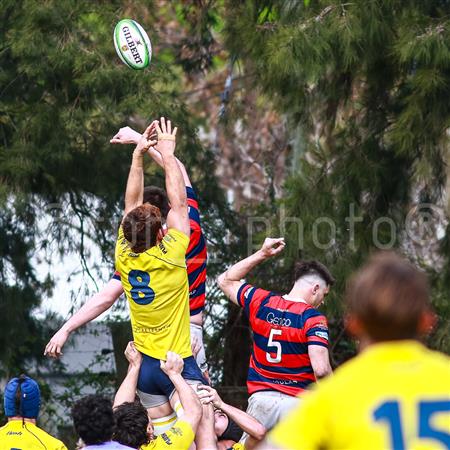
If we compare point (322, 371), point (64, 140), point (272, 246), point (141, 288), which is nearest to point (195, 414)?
point (141, 288)

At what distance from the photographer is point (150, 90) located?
10602mm

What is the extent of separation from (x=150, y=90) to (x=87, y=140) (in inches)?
42.1

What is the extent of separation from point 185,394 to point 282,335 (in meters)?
1.24

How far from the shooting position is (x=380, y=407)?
8.89 ft

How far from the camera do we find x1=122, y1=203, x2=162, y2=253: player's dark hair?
6.30m

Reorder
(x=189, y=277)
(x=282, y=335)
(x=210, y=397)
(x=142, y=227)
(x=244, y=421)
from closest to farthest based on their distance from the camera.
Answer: (x=210, y=397) → (x=142, y=227) → (x=244, y=421) → (x=282, y=335) → (x=189, y=277)

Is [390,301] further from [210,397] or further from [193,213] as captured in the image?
[193,213]

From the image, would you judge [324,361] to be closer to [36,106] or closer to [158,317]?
[158,317]

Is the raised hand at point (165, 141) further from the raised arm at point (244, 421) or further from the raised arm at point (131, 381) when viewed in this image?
the raised arm at point (244, 421)

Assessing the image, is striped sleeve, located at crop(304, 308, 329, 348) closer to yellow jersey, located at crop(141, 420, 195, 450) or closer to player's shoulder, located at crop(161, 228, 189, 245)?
player's shoulder, located at crop(161, 228, 189, 245)

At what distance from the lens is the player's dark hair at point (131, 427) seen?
5250 millimetres

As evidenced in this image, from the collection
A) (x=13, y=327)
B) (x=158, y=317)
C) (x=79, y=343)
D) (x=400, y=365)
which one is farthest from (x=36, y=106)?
(x=400, y=365)

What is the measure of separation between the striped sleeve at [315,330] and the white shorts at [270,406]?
0.46 m

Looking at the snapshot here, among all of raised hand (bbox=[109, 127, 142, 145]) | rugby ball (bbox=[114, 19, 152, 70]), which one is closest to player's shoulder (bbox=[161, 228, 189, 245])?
raised hand (bbox=[109, 127, 142, 145])
